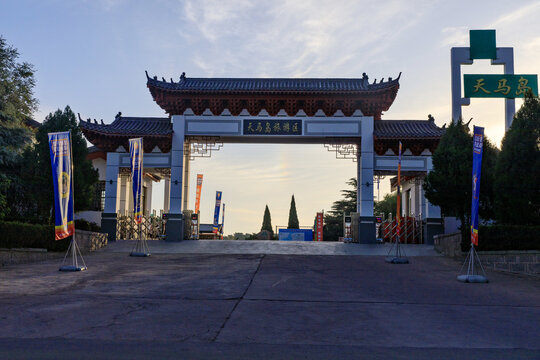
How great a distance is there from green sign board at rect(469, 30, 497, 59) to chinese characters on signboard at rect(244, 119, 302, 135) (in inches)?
349

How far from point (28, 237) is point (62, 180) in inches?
151

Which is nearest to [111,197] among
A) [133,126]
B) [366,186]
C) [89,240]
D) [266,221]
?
[133,126]

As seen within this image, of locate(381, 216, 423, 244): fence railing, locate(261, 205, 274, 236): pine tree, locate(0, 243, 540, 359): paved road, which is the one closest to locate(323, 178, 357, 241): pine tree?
locate(261, 205, 274, 236): pine tree

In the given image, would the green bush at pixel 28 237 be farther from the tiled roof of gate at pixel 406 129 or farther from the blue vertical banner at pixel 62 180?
the tiled roof of gate at pixel 406 129

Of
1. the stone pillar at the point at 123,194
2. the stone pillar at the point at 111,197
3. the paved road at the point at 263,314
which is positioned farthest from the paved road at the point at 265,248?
the stone pillar at the point at 123,194

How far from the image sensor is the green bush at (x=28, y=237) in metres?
15.0

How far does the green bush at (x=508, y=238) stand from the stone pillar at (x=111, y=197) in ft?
50.9

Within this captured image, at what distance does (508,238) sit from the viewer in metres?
14.4

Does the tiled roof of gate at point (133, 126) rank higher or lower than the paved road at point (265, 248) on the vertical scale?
higher

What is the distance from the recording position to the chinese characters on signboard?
23.2 meters

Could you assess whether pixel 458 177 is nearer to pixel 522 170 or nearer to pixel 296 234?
pixel 522 170

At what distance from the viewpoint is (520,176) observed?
15039 mm

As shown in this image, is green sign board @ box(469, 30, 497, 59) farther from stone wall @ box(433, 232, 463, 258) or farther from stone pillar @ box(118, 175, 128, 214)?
stone pillar @ box(118, 175, 128, 214)

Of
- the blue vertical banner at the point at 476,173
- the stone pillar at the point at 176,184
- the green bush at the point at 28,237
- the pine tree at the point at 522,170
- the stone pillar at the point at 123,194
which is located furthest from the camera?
the stone pillar at the point at 123,194
